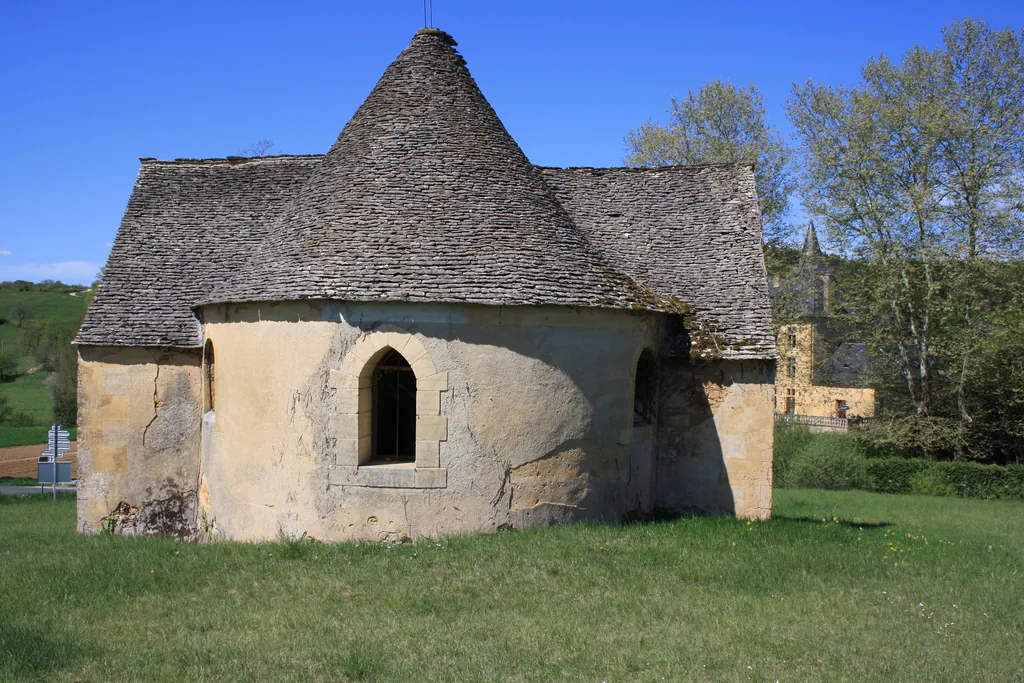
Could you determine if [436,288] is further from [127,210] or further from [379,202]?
[127,210]

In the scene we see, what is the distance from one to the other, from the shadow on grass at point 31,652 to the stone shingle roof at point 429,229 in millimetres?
4472

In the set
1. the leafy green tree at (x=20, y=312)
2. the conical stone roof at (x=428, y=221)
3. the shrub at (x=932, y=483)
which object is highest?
the leafy green tree at (x=20, y=312)

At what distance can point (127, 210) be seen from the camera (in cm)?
1436

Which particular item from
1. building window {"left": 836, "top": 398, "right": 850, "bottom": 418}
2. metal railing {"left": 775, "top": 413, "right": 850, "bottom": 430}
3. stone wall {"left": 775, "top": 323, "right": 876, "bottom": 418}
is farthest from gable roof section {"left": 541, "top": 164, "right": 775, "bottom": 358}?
building window {"left": 836, "top": 398, "right": 850, "bottom": 418}

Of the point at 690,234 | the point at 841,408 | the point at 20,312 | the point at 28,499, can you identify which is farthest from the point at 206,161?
the point at 20,312

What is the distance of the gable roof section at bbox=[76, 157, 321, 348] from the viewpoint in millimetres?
12461

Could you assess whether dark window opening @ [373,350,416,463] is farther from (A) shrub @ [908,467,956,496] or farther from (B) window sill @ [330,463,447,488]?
(A) shrub @ [908,467,956,496]

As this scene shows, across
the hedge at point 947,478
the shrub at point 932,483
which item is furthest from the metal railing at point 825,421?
the shrub at point 932,483

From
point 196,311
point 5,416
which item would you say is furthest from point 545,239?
point 5,416

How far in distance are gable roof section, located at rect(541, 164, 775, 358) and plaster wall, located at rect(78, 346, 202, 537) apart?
6.41m

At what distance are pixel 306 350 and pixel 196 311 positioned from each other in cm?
308

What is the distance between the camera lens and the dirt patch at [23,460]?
34438 mm

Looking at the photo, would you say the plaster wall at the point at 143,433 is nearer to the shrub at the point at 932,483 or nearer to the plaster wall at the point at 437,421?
the plaster wall at the point at 437,421

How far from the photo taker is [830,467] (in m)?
27.2
